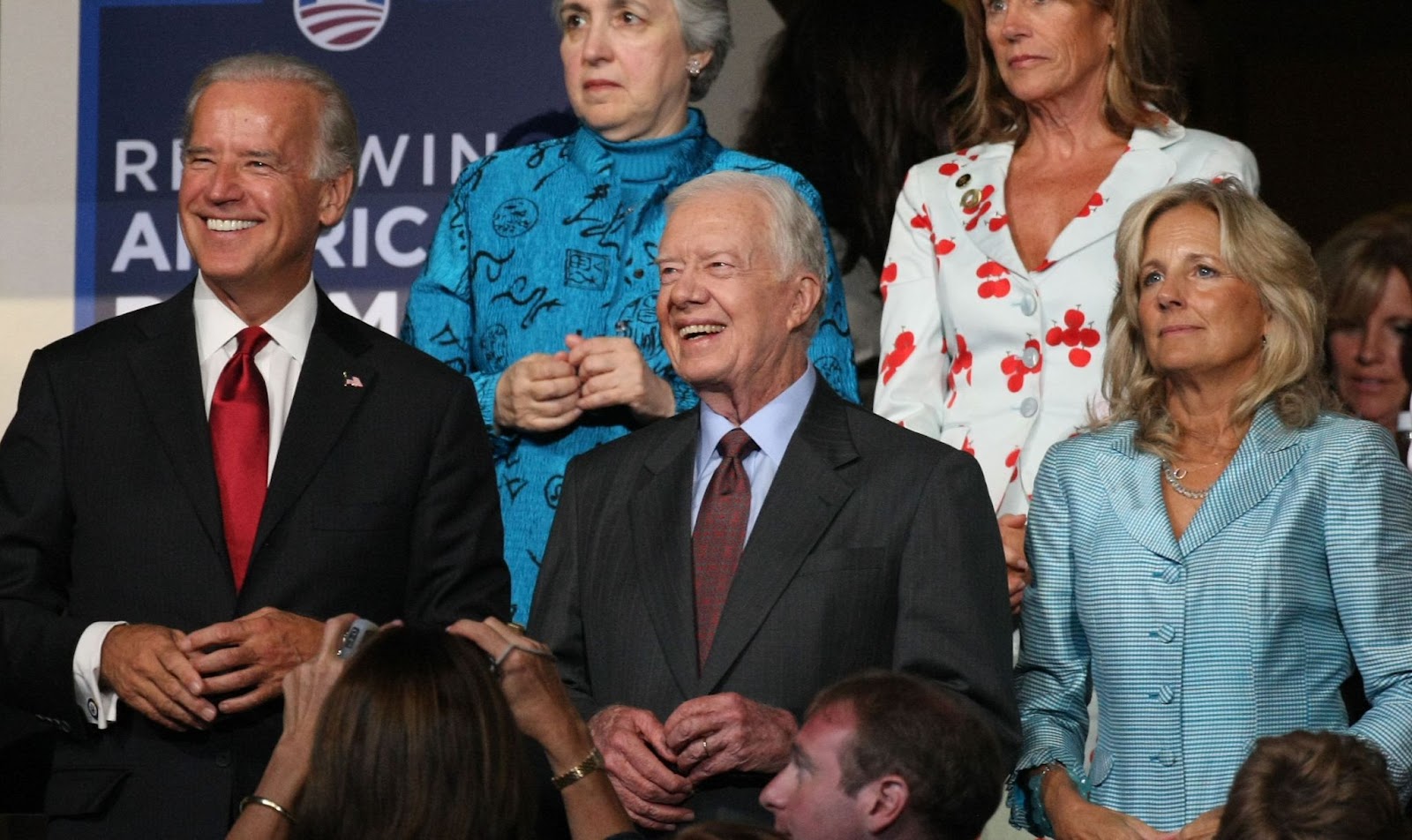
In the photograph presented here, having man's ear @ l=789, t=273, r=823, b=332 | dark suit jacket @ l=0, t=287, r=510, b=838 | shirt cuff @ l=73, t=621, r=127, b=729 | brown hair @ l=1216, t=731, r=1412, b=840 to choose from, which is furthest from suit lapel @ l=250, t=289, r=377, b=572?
brown hair @ l=1216, t=731, r=1412, b=840

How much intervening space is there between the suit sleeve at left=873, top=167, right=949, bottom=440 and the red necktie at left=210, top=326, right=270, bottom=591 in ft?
3.87

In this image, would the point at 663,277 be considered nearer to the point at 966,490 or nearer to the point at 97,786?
the point at 966,490

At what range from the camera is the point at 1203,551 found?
337cm

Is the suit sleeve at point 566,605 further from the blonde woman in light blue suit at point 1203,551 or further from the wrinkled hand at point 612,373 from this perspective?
the blonde woman in light blue suit at point 1203,551

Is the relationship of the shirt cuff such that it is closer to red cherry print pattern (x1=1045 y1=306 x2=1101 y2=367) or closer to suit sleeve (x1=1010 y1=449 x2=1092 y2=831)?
suit sleeve (x1=1010 y1=449 x2=1092 y2=831)

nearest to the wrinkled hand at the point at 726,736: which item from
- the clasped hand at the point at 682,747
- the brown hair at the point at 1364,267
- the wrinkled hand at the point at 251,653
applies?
the clasped hand at the point at 682,747

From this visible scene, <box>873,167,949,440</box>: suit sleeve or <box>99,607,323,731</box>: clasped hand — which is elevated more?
<box>873,167,949,440</box>: suit sleeve

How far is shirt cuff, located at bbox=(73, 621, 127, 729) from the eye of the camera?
3.19 metres

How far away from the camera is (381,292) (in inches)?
193

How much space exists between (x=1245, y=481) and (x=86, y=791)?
1881mm

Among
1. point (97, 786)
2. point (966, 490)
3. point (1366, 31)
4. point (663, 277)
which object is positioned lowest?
point (97, 786)

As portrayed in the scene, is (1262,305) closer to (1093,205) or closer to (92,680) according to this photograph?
(1093,205)

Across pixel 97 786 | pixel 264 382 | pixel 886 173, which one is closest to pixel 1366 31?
pixel 886 173

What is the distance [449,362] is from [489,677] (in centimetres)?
158
